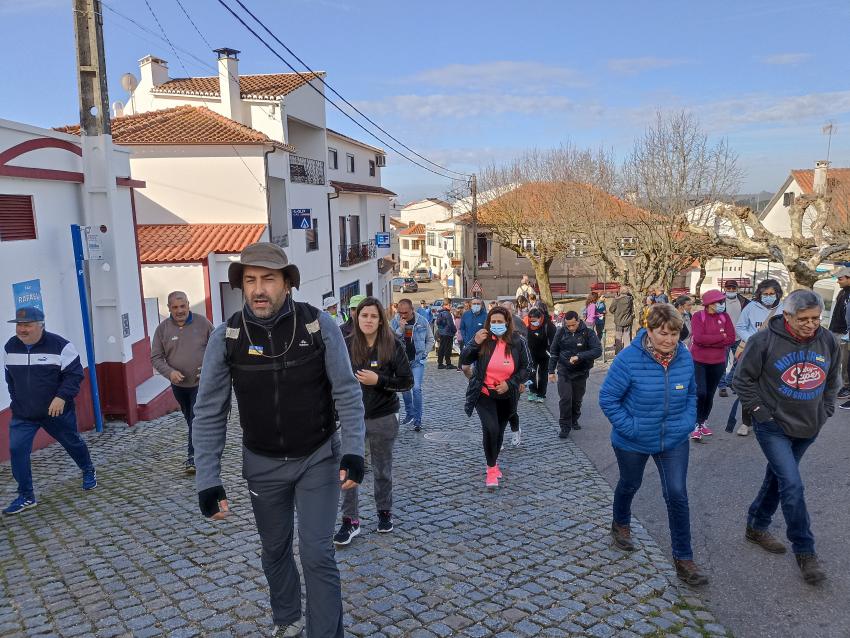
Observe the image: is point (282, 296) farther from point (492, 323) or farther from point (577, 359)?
point (577, 359)

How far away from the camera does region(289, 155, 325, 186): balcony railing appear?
2247 cm

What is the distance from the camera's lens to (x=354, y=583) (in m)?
3.92

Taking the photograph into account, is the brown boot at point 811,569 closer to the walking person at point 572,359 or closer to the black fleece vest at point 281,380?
the black fleece vest at point 281,380

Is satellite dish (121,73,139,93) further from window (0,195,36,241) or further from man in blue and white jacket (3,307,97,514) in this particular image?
man in blue and white jacket (3,307,97,514)

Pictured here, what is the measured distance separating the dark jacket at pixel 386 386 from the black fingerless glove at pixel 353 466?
156 centimetres

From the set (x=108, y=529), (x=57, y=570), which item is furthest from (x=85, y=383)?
(x=57, y=570)

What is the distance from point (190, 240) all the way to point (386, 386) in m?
15.1

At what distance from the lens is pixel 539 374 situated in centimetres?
991

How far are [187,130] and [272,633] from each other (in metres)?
18.6

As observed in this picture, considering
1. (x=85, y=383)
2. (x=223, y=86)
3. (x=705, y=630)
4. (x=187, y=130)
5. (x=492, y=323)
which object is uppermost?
(x=223, y=86)

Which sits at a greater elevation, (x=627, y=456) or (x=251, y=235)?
(x=251, y=235)

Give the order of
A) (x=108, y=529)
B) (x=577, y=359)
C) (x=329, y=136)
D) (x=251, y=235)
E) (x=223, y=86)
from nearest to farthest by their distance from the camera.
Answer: (x=108, y=529)
(x=577, y=359)
(x=251, y=235)
(x=223, y=86)
(x=329, y=136)

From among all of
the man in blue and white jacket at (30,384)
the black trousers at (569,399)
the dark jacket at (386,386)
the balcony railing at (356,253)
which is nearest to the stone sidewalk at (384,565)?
the man in blue and white jacket at (30,384)

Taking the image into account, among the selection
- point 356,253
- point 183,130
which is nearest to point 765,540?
point 183,130
